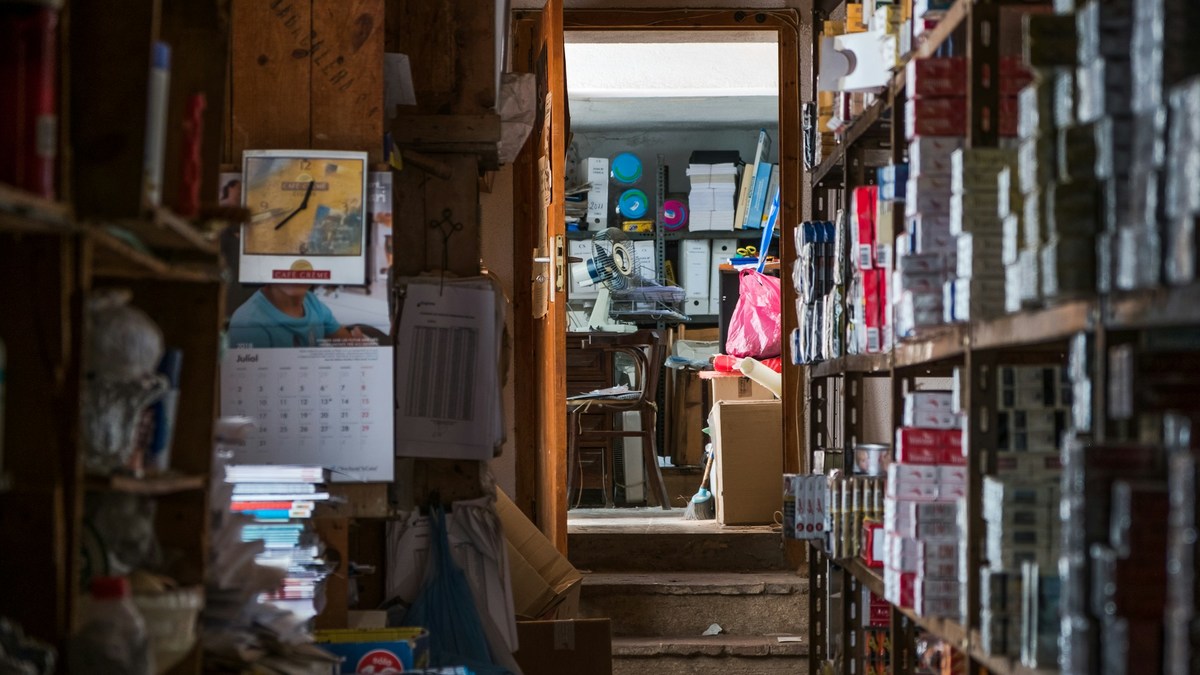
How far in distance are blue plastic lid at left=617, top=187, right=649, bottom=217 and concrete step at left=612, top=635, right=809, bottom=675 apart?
4.29m

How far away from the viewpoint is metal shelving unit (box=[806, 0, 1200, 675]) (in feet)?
4.94

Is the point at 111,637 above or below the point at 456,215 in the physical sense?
below

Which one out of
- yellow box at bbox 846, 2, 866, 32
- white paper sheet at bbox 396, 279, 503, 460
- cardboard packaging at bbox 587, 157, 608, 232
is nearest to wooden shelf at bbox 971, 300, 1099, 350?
yellow box at bbox 846, 2, 866, 32

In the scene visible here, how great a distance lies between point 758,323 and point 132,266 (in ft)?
16.4

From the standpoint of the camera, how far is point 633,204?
838 centimetres

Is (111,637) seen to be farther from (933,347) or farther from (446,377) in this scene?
(446,377)

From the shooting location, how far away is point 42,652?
1229 mm

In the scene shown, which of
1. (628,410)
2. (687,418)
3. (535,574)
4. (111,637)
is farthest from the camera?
(687,418)

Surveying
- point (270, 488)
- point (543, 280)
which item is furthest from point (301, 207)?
point (543, 280)

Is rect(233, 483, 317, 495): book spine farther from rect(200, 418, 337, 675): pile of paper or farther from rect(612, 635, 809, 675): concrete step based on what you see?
rect(612, 635, 809, 675): concrete step

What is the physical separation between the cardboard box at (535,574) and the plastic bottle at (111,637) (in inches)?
96.1

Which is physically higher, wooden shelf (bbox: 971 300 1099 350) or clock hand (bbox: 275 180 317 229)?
clock hand (bbox: 275 180 317 229)

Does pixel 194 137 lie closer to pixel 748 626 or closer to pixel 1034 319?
pixel 1034 319

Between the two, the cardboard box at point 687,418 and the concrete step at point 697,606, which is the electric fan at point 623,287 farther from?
the concrete step at point 697,606
